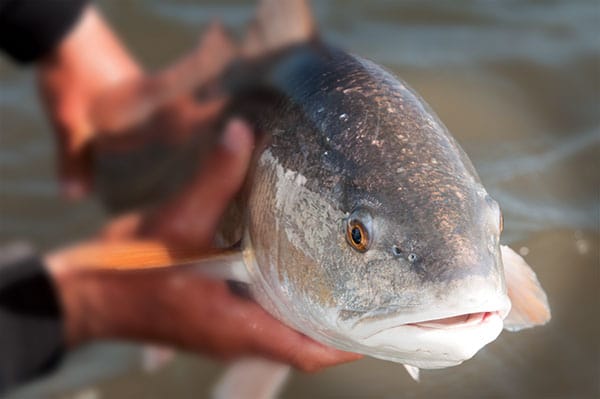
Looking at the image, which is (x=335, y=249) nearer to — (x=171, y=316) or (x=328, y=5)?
(x=171, y=316)

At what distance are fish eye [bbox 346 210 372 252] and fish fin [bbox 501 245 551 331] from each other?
13 centimetres

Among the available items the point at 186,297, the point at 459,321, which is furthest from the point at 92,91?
the point at 459,321

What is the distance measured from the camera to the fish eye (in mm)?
620

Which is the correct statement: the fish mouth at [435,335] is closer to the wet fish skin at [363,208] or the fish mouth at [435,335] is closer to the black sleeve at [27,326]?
the wet fish skin at [363,208]

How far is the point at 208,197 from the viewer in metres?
1.26

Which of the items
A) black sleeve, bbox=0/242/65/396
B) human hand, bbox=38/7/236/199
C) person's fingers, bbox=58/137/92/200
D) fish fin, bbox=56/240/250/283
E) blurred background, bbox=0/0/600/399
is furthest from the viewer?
person's fingers, bbox=58/137/92/200

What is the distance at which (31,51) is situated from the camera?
211 centimetres

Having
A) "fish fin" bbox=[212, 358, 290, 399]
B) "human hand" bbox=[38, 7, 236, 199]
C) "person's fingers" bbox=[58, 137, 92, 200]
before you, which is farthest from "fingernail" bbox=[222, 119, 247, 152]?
"person's fingers" bbox=[58, 137, 92, 200]

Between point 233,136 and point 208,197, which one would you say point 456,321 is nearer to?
point 233,136

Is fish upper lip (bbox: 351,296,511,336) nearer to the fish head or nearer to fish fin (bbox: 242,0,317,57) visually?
the fish head

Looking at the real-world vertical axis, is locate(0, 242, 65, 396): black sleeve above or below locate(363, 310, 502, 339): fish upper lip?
below

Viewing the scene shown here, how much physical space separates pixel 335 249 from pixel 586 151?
Result: 5.26 ft

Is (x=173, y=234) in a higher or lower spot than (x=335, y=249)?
lower

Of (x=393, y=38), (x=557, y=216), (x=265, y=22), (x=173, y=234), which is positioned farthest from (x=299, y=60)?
(x=393, y=38)
